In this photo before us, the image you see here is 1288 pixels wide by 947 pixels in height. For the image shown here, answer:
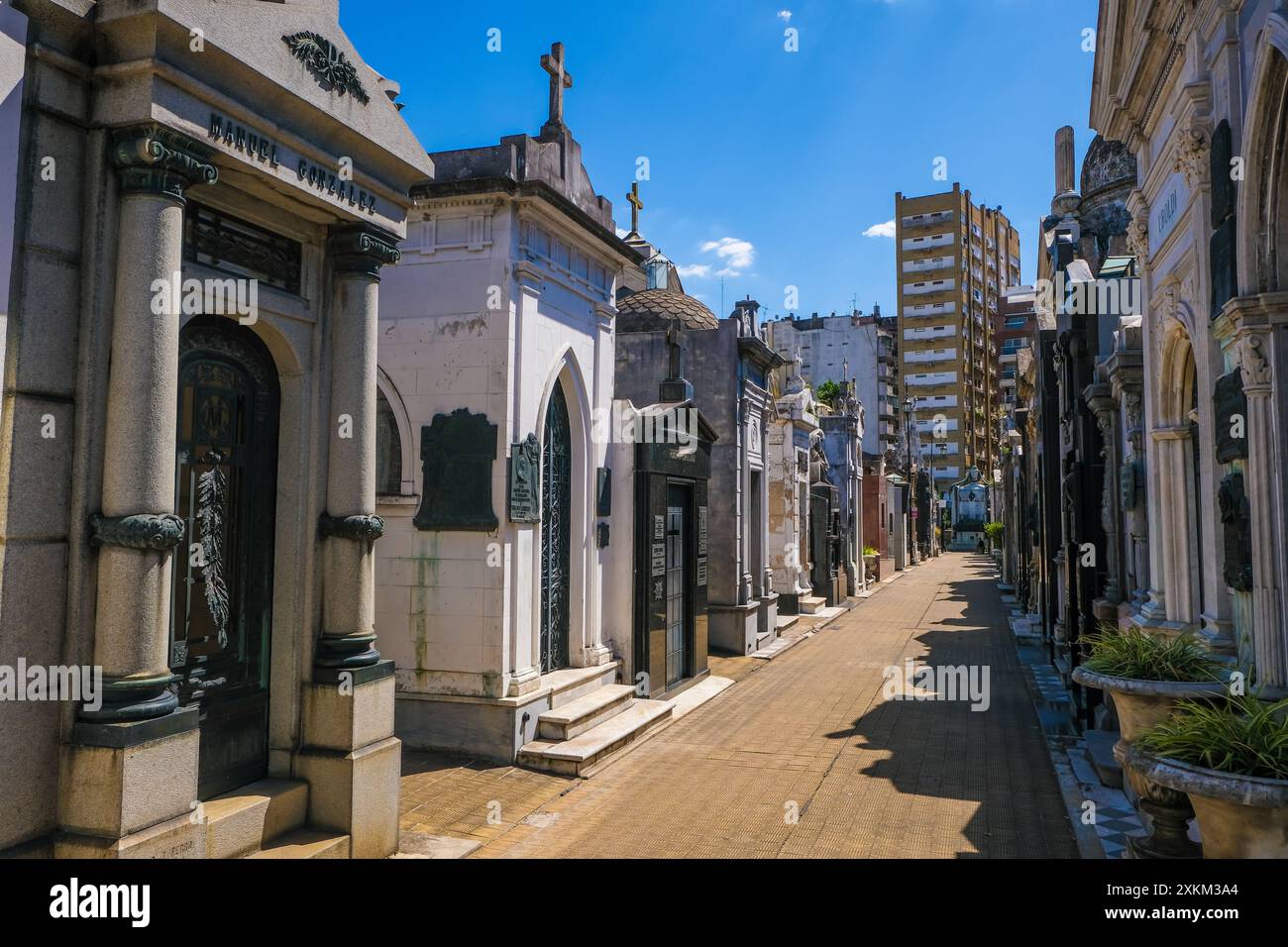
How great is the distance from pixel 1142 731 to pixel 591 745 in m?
5.29

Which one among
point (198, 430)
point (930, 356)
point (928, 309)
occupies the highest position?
point (928, 309)

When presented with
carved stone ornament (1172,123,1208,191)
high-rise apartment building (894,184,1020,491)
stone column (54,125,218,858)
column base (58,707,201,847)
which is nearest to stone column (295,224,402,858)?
stone column (54,125,218,858)

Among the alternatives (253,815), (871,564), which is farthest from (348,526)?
(871,564)

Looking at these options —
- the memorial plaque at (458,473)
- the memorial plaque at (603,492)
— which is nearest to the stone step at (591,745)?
the memorial plaque at (458,473)

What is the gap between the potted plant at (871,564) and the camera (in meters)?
33.0

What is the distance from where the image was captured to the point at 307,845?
17.5 ft

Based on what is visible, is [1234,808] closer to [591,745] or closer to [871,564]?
[591,745]

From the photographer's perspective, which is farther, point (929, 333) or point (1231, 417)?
point (929, 333)

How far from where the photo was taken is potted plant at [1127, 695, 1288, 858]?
3.64 meters

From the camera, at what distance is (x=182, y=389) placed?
202 inches

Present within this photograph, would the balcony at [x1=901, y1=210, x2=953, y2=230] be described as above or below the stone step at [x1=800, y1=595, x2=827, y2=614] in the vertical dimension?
above

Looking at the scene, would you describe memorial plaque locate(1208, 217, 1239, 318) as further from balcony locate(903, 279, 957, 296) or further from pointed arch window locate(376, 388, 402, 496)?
balcony locate(903, 279, 957, 296)

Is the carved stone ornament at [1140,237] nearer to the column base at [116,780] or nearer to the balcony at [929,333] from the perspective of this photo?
the column base at [116,780]

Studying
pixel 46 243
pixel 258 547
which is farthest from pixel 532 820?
pixel 46 243
